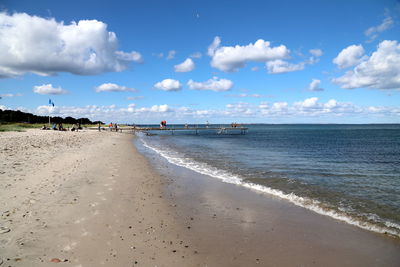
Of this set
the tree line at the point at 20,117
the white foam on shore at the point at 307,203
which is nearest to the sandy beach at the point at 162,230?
the white foam on shore at the point at 307,203

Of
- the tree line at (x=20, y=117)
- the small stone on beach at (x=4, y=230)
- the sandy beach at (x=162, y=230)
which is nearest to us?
the sandy beach at (x=162, y=230)

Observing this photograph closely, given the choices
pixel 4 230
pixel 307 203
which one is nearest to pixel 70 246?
pixel 4 230

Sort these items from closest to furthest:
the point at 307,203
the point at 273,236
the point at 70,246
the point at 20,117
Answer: the point at 70,246, the point at 273,236, the point at 307,203, the point at 20,117

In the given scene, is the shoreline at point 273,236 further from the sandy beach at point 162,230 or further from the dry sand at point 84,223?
the dry sand at point 84,223

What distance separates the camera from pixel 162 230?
6.39 metres

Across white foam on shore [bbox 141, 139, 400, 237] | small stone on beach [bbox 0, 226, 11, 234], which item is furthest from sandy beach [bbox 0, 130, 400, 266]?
white foam on shore [bbox 141, 139, 400, 237]

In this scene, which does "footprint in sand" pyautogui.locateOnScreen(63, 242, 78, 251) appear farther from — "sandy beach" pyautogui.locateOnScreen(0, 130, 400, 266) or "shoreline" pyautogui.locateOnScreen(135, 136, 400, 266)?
"shoreline" pyautogui.locateOnScreen(135, 136, 400, 266)

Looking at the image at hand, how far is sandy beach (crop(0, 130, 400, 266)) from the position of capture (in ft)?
16.3

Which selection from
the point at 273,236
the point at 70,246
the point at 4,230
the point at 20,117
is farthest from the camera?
the point at 20,117

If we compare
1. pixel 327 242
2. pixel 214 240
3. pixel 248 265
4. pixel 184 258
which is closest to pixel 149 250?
pixel 184 258

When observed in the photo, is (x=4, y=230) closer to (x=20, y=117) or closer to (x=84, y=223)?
(x=84, y=223)

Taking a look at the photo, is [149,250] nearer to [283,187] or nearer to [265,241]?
[265,241]

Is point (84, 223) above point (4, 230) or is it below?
below

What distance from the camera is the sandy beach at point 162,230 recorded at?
4.98 m
